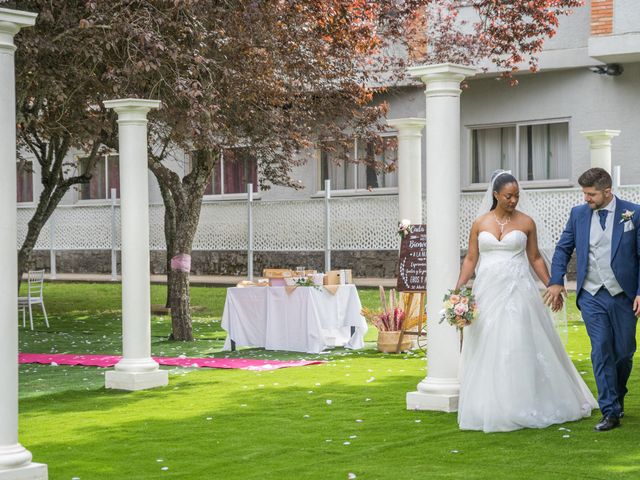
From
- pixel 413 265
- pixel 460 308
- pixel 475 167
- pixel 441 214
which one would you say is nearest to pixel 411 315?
pixel 413 265

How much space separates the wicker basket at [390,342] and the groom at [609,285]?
6.09 metres

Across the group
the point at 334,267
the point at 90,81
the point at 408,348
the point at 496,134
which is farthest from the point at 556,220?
the point at 90,81

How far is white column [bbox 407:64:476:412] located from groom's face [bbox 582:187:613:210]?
4.99 ft

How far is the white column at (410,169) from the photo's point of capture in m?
15.1

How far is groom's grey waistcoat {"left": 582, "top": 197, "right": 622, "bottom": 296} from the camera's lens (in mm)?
8109

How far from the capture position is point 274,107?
1819 cm

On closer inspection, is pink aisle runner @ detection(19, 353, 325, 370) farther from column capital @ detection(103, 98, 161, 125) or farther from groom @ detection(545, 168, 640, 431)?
groom @ detection(545, 168, 640, 431)

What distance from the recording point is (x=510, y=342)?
28.2 ft

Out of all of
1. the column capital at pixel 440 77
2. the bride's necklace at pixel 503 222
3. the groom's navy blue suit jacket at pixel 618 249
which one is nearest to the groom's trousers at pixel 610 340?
the groom's navy blue suit jacket at pixel 618 249

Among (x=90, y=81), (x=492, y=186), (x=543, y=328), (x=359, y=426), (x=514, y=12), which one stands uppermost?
(x=514, y=12)

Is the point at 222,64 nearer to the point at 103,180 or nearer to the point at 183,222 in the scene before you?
the point at 183,222

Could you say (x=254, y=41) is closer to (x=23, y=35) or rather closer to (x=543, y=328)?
(x=23, y=35)

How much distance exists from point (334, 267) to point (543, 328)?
1754 cm

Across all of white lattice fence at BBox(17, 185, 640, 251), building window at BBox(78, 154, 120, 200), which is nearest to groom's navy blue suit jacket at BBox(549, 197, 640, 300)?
white lattice fence at BBox(17, 185, 640, 251)
